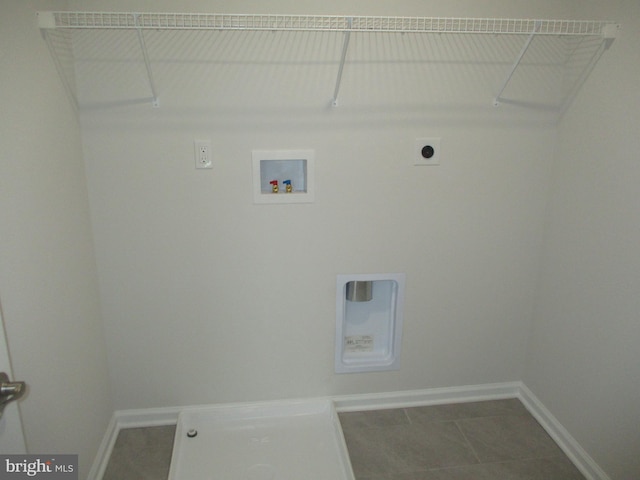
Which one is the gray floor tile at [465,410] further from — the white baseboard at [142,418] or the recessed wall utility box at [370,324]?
the white baseboard at [142,418]

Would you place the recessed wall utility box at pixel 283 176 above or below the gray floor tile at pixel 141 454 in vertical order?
above

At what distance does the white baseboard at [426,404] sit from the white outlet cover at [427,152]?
1154mm

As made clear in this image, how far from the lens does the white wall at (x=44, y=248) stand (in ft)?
4.06

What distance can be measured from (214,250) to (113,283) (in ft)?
1.50

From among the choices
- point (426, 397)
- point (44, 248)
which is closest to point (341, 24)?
point (44, 248)

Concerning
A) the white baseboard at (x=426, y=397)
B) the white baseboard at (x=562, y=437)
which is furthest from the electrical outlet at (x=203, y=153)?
the white baseboard at (x=562, y=437)

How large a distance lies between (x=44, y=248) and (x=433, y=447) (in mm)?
1743

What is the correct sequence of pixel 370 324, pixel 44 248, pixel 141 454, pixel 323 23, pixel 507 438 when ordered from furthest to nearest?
pixel 370 324 → pixel 507 438 → pixel 141 454 → pixel 323 23 → pixel 44 248

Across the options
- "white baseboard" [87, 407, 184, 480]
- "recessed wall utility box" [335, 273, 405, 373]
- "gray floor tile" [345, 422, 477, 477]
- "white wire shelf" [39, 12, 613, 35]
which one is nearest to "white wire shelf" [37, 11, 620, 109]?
"white wire shelf" [39, 12, 613, 35]

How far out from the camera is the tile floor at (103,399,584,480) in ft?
6.06

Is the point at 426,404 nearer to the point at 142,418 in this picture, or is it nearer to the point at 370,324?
the point at 370,324

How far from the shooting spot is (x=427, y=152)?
6.42 feet

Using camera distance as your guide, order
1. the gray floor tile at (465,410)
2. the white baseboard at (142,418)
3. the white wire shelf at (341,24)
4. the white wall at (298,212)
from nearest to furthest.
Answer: the white wire shelf at (341,24)
the white wall at (298,212)
the white baseboard at (142,418)
the gray floor tile at (465,410)

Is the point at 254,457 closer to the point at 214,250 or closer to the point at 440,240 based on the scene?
the point at 214,250
